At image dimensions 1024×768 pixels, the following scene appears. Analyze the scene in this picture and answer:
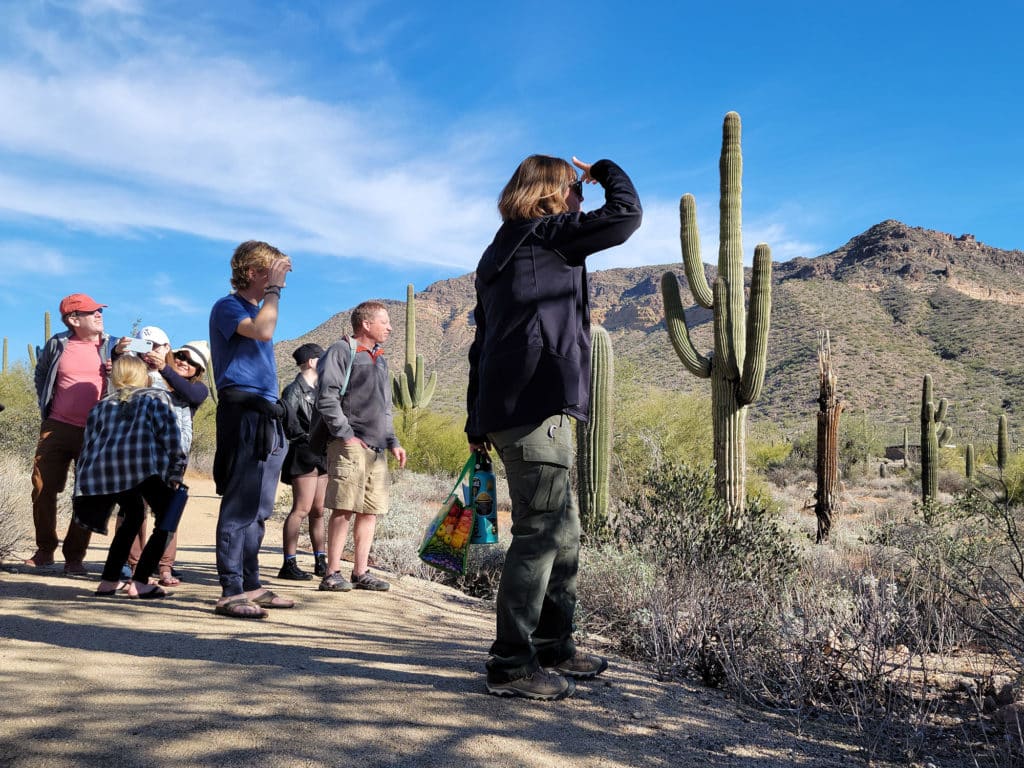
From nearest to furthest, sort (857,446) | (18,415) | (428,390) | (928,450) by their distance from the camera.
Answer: (928,450) < (18,415) < (428,390) < (857,446)

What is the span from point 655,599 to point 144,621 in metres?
2.65

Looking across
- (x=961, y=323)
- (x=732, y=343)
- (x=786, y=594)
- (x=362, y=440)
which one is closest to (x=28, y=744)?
(x=362, y=440)

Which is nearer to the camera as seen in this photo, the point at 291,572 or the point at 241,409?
the point at 241,409

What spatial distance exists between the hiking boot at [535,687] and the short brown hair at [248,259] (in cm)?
247

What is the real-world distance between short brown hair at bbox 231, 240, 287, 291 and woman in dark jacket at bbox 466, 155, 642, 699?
1.58m

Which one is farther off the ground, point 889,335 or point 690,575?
point 889,335

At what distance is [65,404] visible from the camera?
555cm

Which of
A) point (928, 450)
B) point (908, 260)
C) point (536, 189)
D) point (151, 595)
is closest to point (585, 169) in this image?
point (536, 189)

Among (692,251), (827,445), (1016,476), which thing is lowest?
(1016,476)

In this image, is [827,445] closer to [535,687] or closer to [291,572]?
[291,572]

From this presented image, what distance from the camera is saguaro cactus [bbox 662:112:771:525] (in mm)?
9539

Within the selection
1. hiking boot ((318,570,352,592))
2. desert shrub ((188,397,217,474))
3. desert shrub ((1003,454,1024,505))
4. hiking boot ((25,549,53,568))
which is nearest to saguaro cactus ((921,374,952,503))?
desert shrub ((1003,454,1024,505))

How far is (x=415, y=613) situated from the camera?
4.79 m

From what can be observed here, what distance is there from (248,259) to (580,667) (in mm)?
2662
